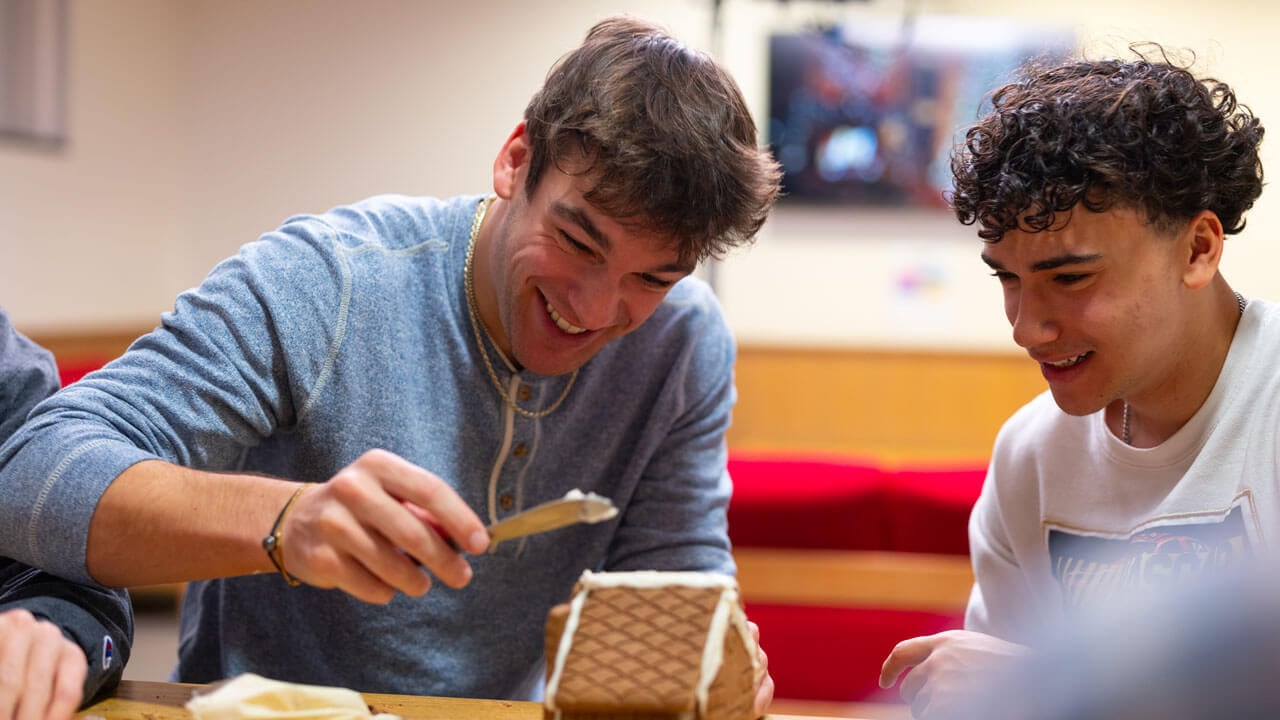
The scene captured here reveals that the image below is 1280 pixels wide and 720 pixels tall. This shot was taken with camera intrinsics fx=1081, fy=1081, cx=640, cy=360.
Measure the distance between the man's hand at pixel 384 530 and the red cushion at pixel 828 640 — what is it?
2.11 meters

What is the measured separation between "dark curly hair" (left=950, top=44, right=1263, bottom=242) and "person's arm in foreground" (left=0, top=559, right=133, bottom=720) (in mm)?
1004

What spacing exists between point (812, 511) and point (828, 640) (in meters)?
0.35

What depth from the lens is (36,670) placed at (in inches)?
34.6

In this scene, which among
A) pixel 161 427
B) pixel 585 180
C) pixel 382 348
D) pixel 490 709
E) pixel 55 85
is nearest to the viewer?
pixel 490 709

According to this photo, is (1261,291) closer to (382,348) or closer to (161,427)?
(382,348)

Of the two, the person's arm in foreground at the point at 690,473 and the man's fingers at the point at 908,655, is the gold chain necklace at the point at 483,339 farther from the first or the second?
the man's fingers at the point at 908,655

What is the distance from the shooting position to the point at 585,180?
3.99 ft

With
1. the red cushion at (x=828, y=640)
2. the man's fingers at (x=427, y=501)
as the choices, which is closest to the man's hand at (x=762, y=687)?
the man's fingers at (x=427, y=501)

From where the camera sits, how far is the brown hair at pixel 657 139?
1.19 metres

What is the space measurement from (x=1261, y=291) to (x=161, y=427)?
4753mm

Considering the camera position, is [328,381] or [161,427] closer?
[161,427]

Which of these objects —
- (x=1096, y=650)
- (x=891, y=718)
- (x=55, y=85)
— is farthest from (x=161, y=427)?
(x=55, y=85)

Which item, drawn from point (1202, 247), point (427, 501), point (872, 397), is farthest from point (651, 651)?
point (872, 397)

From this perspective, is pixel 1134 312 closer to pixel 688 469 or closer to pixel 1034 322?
pixel 1034 322
